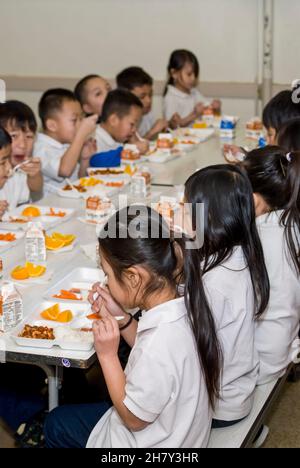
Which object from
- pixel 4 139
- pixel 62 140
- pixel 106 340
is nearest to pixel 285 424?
pixel 106 340

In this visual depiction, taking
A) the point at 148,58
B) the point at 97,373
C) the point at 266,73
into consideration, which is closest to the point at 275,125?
the point at 97,373

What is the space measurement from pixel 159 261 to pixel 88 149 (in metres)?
2.36

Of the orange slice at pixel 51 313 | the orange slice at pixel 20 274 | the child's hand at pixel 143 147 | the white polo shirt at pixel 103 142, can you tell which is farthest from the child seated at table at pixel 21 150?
the orange slice at pixel 51 313

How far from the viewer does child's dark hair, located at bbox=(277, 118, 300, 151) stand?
263 centimetres

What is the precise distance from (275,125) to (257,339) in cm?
A: 152

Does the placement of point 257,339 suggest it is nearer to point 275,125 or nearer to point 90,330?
point 90,330

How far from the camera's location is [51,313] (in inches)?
77.2

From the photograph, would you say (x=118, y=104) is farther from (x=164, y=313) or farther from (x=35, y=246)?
(x=164, y=313)

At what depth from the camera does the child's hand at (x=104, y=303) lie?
189 cm

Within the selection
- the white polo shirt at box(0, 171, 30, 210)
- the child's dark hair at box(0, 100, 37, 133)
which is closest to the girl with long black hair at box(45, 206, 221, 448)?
the white polo shirt at box(0, 171, 30, 210)

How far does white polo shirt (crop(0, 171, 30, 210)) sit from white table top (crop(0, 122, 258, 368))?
0.17m

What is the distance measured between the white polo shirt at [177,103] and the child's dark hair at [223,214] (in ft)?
11.6

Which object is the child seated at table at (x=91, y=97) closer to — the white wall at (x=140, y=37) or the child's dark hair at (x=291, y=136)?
the white wall at (x=140, y=37)
